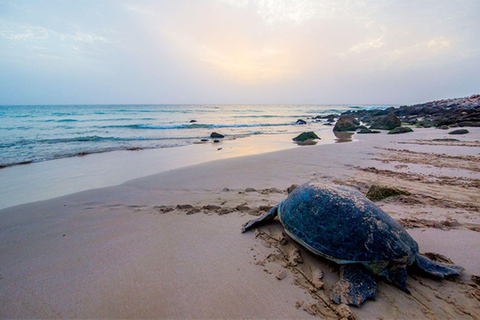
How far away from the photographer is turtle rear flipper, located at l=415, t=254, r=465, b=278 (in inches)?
86.8

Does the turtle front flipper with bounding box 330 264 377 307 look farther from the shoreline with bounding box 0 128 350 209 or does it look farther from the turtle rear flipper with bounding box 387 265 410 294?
the shoreline with bounding box 0 128 350 209

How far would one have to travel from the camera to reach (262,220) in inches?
131

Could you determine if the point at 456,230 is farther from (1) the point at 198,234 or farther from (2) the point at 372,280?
(1) the point at 198,234

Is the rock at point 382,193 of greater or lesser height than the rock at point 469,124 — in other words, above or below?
below

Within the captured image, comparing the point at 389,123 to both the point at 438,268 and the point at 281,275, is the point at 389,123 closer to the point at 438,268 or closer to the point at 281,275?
the point at 438,268

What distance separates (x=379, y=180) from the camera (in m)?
5.23

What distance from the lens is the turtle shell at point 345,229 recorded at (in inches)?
85.5

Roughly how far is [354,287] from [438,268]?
104cm

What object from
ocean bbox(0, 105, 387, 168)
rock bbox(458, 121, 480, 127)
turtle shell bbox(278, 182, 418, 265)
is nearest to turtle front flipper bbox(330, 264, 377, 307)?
turtle shell bbox(278, 182, 418, 265)

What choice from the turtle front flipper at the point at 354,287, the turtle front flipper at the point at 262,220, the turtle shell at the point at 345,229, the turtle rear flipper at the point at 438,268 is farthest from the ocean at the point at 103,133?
the turtle rear flipper at the point at 438,268

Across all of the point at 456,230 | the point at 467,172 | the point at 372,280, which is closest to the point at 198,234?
the point at 372,280

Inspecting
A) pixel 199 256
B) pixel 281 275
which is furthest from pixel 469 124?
pixel 199 256

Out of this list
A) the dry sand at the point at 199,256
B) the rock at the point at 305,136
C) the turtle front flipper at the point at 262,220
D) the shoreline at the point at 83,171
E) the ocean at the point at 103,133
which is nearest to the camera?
the dry sand at the point at 199,256

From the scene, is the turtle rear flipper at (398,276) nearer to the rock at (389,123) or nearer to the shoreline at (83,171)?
the shoreline at (83,171)
